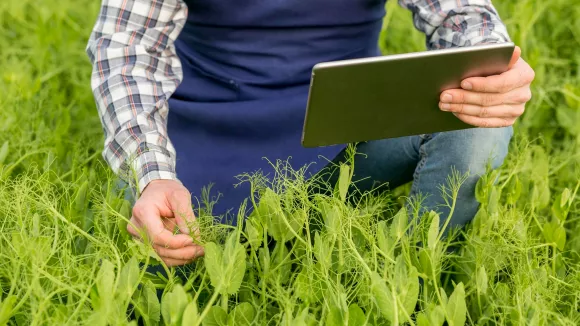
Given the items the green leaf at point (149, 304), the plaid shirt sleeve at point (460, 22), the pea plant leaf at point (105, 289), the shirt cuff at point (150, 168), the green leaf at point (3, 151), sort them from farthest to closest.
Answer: the green leaf at point (3, 151), the plaid shirt sleeve at point (460, 22), the shirt cuff at point (150, 168), the green leaf at point (149, 304), the pea plant leaf at point (105, 289)

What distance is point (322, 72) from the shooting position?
88 cm

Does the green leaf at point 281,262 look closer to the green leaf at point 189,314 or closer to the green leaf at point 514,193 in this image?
the green leaf at point 189,314

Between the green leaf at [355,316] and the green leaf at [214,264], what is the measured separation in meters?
0.15

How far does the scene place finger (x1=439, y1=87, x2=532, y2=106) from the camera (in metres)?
0.98

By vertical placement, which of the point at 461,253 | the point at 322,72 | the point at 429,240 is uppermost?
the point at 322,72

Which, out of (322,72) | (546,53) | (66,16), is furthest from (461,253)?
(66,16)

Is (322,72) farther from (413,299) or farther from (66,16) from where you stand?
(66,16)

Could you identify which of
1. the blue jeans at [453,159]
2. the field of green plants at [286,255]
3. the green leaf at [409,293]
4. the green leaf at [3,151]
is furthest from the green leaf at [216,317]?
the green leaf at [3,151]

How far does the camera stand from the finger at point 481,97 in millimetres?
981

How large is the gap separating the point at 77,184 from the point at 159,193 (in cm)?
24

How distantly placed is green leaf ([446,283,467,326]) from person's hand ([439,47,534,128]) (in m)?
0.24

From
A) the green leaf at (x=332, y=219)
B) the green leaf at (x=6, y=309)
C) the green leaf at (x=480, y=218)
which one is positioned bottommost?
the green leaf at (x=480, y=218)

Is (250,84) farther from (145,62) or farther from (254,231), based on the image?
(254,231)

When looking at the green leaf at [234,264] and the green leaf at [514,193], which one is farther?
the green leaf at [514,193]
